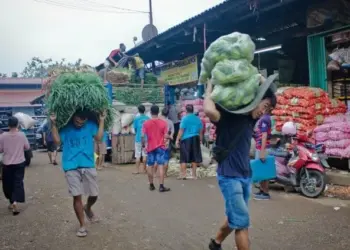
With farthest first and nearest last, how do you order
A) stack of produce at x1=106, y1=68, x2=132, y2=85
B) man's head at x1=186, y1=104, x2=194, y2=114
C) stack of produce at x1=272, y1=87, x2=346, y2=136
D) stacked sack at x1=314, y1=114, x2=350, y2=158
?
stack of produce at x1=106, y1=68, x2=132, y2=85 < man's head at x1=186, y1=104, x2=194, y2=114 < stack of produce at x1=272, y1=87, x2=346, y2=136 < stacked sack at x1=314, y1=114, x2=350, y2=158

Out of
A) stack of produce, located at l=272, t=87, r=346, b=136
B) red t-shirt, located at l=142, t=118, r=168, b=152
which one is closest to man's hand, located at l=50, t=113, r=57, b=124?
red t-shirt, located at l=142, t=118, r=168, b=152

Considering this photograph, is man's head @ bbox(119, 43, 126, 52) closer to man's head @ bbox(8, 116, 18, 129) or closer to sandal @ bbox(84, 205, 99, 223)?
man's head @ bbox(8, 116, 18, 129)

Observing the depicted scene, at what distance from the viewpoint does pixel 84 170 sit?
4734 mm

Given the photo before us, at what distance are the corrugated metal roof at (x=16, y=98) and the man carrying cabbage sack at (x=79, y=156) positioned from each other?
2905 cm

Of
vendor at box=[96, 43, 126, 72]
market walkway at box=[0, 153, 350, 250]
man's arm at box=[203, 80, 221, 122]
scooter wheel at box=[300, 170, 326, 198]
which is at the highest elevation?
vendor at box=[96, 43, 126, 72]

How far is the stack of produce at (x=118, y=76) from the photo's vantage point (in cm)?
1228

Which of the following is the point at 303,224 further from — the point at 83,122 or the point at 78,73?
the point at 78,73

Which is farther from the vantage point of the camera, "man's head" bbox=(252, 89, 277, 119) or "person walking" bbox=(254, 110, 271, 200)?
"person walking" bbox=(254, 110, 271, 200)

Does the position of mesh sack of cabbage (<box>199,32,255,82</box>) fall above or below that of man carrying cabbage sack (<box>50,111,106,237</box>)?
above

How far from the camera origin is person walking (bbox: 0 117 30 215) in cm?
624

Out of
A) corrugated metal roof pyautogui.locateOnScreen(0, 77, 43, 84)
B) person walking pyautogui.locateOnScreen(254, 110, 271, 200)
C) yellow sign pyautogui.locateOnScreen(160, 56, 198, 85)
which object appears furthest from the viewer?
corrugated metal roof pyautogui.locateOnScreen(0, 77, 43, 84)

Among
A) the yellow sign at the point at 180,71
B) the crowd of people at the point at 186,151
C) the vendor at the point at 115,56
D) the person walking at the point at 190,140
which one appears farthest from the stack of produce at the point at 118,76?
the person walking at the point at 190,140

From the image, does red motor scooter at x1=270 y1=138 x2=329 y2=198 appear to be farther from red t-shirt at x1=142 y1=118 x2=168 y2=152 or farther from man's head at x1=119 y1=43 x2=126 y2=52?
man's head at x1=119 y1=43 x2=126 y2=52

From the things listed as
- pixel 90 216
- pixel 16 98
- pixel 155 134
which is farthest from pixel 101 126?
pixel 16 98
